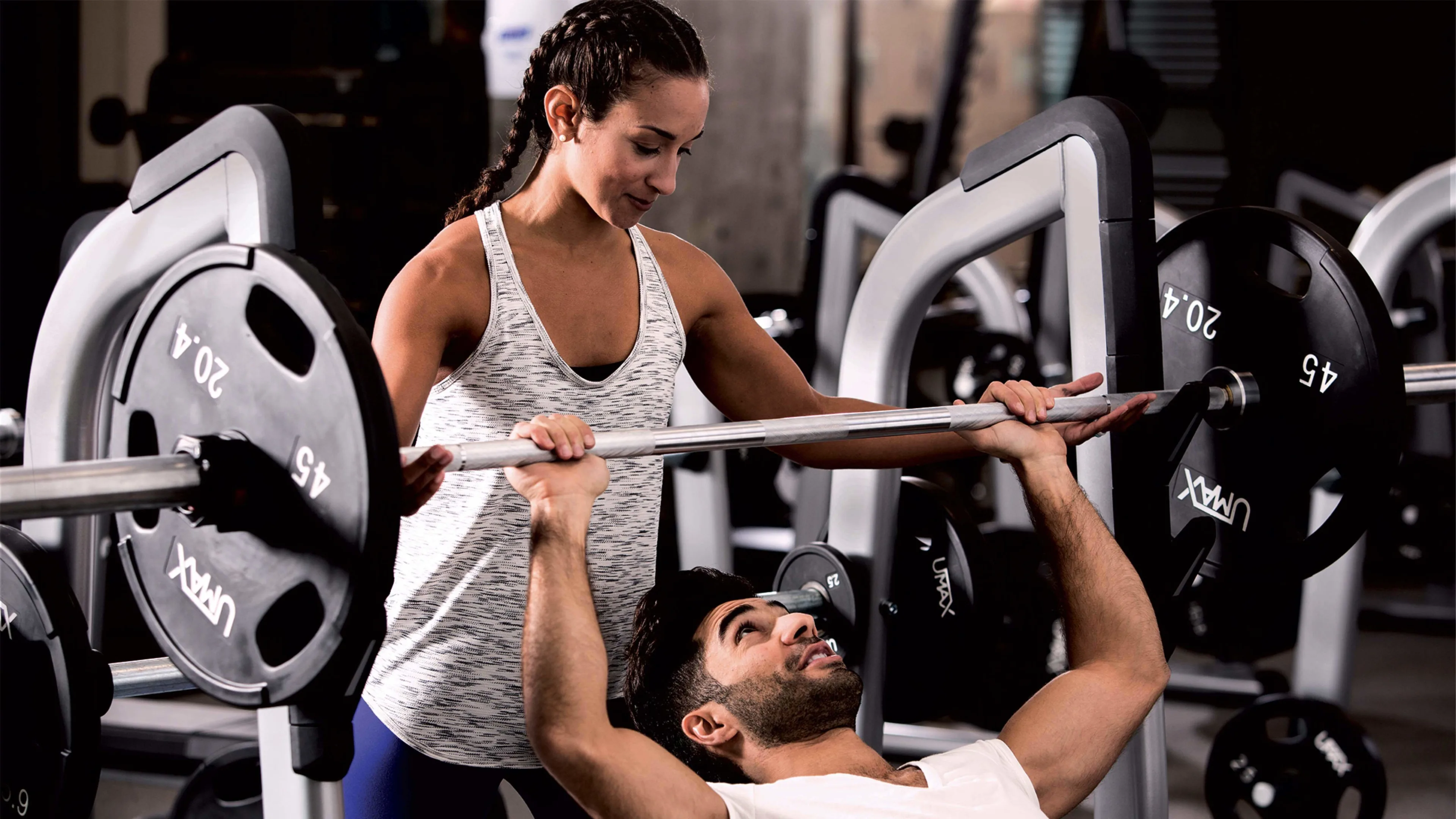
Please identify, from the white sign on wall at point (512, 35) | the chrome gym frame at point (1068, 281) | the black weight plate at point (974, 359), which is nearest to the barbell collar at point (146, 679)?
the chrome gym frame at point (1068, 281)

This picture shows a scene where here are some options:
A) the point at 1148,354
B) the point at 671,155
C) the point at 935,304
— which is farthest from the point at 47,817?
the point at 935,304

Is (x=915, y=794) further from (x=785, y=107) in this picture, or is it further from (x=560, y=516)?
(x=785, y=107)

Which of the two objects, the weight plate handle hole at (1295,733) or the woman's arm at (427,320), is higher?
the woman's arm at (427,320)

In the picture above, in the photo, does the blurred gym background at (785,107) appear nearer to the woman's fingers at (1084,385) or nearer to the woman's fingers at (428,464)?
the woman's fingers at (428,464)

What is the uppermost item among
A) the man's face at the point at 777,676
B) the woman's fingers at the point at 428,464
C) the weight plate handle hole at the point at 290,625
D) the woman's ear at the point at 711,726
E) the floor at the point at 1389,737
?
the woman's fingers at the point at 428,464

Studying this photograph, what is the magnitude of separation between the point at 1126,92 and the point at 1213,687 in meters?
1.92

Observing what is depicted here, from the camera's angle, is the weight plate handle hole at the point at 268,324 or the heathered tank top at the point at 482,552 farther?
the heathered tank top at the point at 482,552

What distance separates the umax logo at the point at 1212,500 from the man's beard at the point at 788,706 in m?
0.56

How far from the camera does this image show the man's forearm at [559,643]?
1.21m

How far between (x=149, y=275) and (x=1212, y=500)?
1336mm

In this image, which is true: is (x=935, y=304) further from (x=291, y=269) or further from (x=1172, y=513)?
(x=291, y=269)

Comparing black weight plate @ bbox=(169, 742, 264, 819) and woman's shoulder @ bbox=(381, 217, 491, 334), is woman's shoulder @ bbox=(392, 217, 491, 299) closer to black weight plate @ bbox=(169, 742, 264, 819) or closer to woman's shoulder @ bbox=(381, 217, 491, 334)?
woman's shoulder @ bbox=(381, 217, 491, 334)

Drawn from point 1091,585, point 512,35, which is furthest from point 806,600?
point 512,35

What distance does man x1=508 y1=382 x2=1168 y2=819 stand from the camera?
129 centimetres
